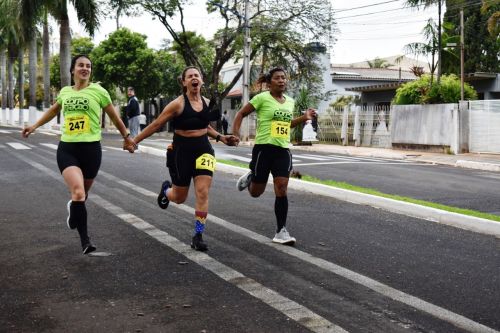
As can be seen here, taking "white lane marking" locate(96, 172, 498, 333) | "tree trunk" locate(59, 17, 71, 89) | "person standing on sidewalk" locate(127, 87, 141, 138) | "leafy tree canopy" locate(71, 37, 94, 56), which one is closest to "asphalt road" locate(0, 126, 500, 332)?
"white lane marking" locate(96, 172, 498, 333)

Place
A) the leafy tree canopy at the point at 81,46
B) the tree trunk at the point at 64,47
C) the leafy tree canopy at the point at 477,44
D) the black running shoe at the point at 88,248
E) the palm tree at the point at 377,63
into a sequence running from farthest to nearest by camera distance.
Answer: the palm tree at the point at 377,63, the leafy tree canopy at the point at 81,46, the leafy tree canopy at the point at 477,44, the tree trunk at the point at 64,47, the black running shoe at the point at 88,248

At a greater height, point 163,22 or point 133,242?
point 163,22

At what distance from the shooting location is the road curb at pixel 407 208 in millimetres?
8016

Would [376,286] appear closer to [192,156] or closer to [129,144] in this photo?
[192,156]

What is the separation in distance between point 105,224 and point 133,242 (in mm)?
1117

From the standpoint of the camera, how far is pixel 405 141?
27188mm

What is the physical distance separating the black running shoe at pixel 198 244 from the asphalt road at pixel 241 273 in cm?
9

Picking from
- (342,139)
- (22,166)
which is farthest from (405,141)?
(22,166)

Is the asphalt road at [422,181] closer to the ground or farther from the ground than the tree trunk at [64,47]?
closer to the ground

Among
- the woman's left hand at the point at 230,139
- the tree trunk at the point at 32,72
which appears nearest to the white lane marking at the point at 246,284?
the woman's left hand at the point at 230,139

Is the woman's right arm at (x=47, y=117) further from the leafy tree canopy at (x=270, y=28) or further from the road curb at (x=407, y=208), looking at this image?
the leafy tree canopy at (x=270, y=28)

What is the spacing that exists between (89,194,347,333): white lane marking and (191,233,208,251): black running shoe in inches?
2.1

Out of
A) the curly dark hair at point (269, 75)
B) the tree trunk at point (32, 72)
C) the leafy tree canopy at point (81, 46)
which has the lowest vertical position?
the curly dark hair at point (269, 75)

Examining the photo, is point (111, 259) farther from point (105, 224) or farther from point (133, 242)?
point (105, 224)
